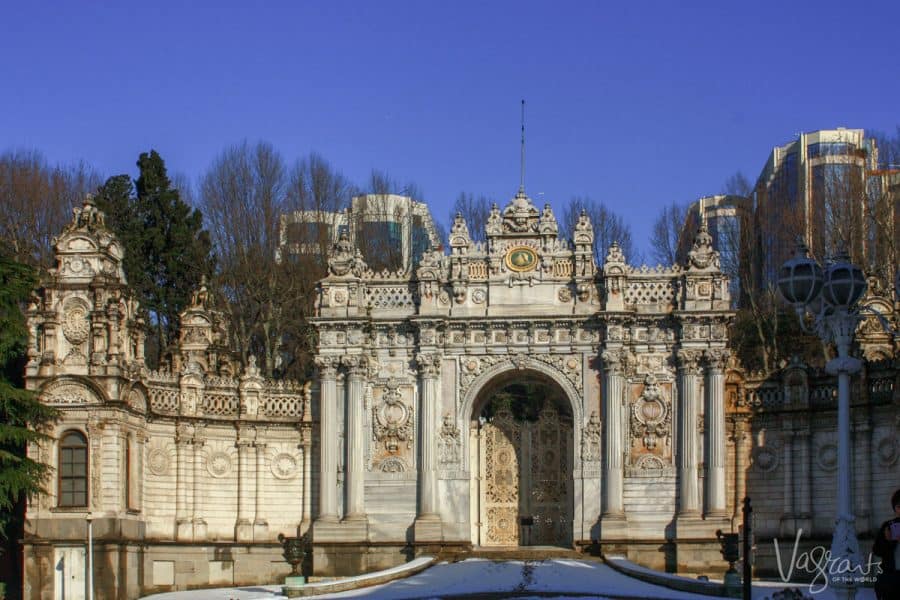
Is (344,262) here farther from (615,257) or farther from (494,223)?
(615,257)

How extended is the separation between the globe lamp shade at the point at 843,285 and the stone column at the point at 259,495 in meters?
22.3

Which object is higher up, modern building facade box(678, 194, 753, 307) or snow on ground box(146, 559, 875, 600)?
modern building facade box(678, 194, 753, 307)

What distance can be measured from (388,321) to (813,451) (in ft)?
36.3

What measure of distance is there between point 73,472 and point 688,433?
1487cm

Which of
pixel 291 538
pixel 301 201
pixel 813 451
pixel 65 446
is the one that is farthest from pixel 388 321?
pixel 301 201

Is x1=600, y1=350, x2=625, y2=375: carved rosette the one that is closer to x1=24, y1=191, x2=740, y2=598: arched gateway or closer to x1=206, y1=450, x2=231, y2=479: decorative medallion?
x1=24, y1=191, x2=740, y2=598: arched gateway

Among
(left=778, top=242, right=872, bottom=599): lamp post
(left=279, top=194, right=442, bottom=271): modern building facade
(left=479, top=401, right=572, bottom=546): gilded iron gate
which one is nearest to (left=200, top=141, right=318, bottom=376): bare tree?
(left=279, top=194, right=442, bottom=271): modern building facade

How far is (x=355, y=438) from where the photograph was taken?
3884 centimetres

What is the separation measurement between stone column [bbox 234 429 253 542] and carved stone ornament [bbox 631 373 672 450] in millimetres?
10028

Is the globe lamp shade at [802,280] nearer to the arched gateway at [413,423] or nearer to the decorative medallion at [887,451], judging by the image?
the decorative medallion at [887,451]

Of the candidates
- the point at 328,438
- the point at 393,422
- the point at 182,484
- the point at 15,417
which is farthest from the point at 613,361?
the point at 15,417

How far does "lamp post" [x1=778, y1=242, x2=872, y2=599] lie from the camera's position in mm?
20281

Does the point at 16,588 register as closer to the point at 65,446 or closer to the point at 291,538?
the point at 65,446

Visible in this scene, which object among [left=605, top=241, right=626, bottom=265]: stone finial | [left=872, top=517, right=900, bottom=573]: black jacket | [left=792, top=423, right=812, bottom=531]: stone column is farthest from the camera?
[left=605, top=241, right=626, bottom=265]: stone finial
